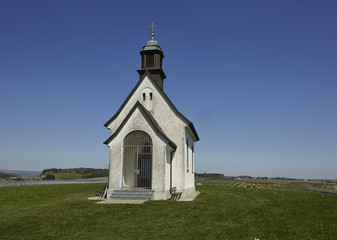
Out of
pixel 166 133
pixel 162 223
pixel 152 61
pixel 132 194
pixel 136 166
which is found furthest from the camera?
pixel 152 61

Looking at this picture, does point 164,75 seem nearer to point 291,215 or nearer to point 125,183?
point 125,183

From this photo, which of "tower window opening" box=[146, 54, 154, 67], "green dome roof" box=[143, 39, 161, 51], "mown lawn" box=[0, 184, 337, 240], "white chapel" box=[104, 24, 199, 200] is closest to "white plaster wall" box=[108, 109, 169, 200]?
"white chapel" box=[104, 24, 199, 200]

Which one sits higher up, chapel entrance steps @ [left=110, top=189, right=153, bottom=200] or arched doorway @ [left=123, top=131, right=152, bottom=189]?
arched doorway @ [left=123, top=131, right=152, bottom=189]

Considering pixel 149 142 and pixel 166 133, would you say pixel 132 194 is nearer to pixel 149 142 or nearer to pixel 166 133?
pixel 149 142

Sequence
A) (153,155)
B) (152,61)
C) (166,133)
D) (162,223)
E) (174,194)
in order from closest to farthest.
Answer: (162,223)
(153,155)
(174,194)
(166,133)
(152,61)

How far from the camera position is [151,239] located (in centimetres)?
650

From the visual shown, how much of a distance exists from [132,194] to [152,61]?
1100 centimetres

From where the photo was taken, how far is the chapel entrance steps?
14.0 metres

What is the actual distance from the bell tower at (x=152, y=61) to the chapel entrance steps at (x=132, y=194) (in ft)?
29.6

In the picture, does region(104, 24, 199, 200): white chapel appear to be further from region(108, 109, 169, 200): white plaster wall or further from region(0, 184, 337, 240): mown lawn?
region(0, 184, 337, 240): mown lawn

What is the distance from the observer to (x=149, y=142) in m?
17.7

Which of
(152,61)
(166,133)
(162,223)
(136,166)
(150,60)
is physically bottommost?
(162,223)

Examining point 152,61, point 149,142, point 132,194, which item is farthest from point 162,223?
point 152,61

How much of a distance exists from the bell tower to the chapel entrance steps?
904cm
